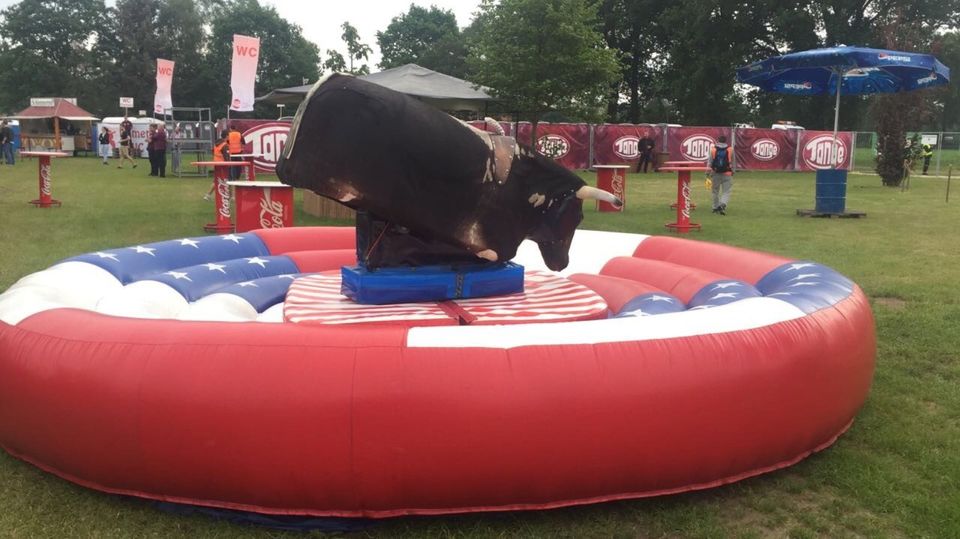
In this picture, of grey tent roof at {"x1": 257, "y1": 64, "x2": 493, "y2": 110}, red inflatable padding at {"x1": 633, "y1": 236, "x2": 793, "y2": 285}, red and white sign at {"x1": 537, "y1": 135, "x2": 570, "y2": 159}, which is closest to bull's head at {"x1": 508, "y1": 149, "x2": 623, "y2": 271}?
red inflatable padding at {"x1": 633, "y1": 236, "x2": 793, "y2": 285}

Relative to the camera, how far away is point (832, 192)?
46.1ft

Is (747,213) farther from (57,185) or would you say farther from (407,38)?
(407,38)

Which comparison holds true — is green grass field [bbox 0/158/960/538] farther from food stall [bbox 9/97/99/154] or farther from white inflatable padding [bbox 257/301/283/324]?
food stall [bbox 9/97/99/154]

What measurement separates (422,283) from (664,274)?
1978 millimetres

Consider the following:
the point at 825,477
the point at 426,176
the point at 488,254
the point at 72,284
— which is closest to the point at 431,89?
the point at 488,254

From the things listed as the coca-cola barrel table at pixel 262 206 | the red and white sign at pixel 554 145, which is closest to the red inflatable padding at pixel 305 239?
the coca-cola barrel table at pixel 262 206

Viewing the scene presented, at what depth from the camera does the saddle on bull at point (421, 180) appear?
429cm

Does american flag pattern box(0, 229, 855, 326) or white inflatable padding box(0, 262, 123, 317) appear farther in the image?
american flag pattern box(0, 229, 855, 326)

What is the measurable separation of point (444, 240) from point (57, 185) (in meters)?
17.6

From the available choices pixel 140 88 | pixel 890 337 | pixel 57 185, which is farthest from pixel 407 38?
pixel 890 337

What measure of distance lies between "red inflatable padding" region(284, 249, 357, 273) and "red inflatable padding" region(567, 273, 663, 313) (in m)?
2.00

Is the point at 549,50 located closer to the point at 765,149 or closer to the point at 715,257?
the point at 765,149

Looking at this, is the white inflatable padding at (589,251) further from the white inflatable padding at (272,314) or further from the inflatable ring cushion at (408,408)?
the inflatable ring cushion at (408,408)

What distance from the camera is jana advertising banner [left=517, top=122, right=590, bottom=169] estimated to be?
2489cm
